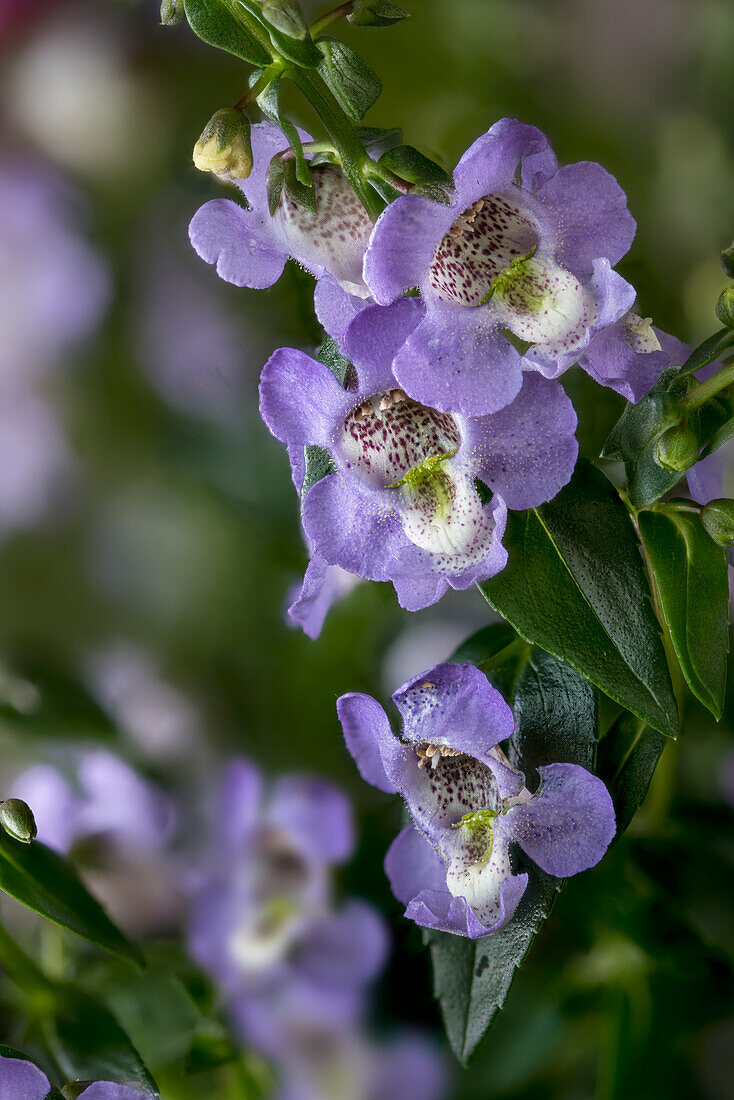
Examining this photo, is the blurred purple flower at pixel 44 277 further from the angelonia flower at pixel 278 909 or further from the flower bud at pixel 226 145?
the flower bud at pixel 226 145

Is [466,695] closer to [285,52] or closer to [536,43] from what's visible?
[285,52]

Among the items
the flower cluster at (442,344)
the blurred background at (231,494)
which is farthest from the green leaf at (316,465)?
the blurred background at (231,494)

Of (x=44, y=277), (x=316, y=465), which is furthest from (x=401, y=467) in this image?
(x=44, y=277)

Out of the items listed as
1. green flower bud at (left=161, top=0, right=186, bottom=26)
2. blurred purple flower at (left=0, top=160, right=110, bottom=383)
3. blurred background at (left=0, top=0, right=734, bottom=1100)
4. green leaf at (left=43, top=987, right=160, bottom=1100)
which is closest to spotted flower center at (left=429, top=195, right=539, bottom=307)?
green flower bud at (left=161, top=0, right=186, bottom=26)

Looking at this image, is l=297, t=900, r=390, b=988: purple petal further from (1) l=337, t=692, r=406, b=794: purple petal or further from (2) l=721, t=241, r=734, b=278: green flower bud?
(2) l=721, t=241, r=734, b=278: green flower bud

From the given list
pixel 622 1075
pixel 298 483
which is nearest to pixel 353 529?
pixel 298 483
